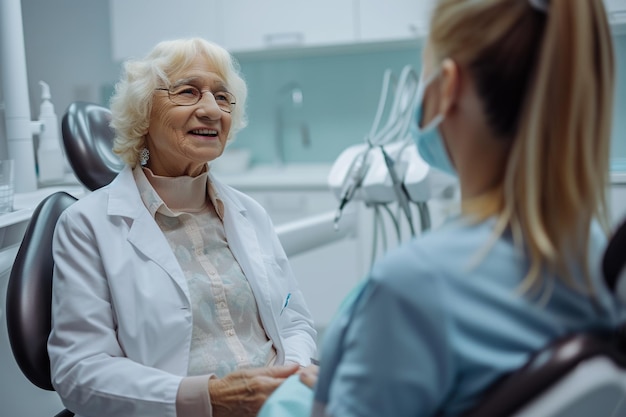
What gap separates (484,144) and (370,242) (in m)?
2.59

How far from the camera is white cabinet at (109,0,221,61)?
11.8 ft

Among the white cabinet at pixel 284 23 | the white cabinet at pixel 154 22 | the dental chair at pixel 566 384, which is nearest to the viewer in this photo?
the dental chair at pixel 566 384

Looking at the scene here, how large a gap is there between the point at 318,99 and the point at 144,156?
2524 mm

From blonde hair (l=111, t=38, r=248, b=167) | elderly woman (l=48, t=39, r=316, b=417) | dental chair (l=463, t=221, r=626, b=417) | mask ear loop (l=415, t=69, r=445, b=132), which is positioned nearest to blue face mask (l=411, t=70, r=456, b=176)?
mask ear loop (l=415, t=69, r=445, b=132)

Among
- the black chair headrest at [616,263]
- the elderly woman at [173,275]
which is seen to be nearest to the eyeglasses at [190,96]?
the elderly woman at [173,275]

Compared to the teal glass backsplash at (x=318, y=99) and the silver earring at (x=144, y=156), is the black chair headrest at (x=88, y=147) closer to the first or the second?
A: the silver earring at (x=144, y=156)

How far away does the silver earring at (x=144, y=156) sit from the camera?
1.48 meters

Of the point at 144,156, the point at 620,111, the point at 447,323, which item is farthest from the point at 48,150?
the point at 620,111

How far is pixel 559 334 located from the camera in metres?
0.71

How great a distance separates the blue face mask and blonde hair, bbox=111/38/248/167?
0.72m

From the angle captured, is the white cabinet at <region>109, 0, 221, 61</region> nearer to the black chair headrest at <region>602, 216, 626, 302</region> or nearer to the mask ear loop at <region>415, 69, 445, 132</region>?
the mask ear loop at <region>415, 69, 445, 132</region>

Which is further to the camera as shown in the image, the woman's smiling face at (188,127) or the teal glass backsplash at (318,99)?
the teal glass backsplash at (318,99)

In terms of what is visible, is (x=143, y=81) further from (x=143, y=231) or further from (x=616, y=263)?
(x=616, y=263)

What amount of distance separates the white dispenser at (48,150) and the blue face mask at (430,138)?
5.22 ft
